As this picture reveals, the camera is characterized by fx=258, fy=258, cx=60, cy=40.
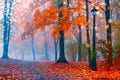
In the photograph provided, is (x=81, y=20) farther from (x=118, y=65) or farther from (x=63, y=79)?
(x=63, y=79)

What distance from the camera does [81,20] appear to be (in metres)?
19.9

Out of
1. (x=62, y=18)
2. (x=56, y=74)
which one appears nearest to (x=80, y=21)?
(x=62, y=18)

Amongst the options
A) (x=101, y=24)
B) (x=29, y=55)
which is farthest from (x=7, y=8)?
(x=29, y=55)

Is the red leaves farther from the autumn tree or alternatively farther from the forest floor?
the forest floor

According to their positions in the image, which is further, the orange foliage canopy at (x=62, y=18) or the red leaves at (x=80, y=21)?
the orange foliage canopy at (x=62, y=18)

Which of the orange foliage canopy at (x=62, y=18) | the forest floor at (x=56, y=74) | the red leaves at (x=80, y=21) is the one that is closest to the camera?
Answer: the forest floor at (x=56, y=74)

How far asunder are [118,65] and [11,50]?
70060 mm

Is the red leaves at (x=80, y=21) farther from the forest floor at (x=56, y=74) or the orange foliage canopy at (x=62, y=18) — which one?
the forest floor at (x=56, y=74)

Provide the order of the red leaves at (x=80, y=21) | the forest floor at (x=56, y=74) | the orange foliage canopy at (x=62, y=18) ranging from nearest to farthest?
the forest floor at (x=56, y=74)
the red leaves at (x=80, y=21)
the orange foliage canopy at (x=62, y=18)

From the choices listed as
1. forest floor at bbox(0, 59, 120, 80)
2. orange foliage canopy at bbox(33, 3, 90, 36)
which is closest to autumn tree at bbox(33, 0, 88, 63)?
orange foliage canopy at bbox(33, 3, 90, 36)

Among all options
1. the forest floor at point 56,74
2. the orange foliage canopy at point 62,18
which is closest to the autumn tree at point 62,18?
the orange foliage canopy at point 62,18

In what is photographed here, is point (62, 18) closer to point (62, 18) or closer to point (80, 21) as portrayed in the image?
point (62, 18)

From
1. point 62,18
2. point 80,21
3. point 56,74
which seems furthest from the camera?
point 62,18

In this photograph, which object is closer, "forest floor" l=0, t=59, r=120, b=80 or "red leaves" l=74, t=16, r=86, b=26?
"forest floor" l=0, t=59, r=120, b=80
